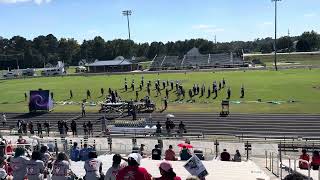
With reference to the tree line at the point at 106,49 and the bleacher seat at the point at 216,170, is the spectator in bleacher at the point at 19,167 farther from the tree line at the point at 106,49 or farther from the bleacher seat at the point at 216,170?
the tree line at the point at 106,49

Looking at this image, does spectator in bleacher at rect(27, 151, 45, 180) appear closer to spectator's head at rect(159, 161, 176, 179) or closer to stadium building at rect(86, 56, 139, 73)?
spectator's head at rect(159, 161, 176, 179)

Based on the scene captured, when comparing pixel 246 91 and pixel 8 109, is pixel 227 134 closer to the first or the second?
pixel 246 91

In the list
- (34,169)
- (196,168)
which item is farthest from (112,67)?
(196,168)

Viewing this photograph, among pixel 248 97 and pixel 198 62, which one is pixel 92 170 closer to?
pixel 248 97

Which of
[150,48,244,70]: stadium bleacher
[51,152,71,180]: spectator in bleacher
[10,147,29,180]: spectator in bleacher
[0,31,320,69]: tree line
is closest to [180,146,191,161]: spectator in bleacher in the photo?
[51,152,71,180]: spectator in bleacher

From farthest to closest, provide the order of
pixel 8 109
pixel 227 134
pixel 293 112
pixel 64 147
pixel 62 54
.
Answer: pixel 62 54, pixel 8 109, pixel 293 112, pixel 227 134, pixel 64 147

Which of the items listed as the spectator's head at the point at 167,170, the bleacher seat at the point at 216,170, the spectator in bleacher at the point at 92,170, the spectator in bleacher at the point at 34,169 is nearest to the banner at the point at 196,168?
the spectator in bleacher at the point at 92,170

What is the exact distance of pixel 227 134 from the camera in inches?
1198

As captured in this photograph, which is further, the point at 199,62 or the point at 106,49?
the point at 106,49

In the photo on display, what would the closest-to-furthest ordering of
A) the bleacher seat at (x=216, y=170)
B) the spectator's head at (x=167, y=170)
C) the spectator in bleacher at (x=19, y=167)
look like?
the spectator's head at (x=167, y=170), the spectator in bleacher at (x=19, y=167), the bleacher seat at (x=216, y=170)

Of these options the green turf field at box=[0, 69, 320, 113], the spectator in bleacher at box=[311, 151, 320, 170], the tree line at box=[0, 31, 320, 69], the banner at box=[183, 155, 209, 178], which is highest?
the tree line at box=[0, 31, 320, 69]

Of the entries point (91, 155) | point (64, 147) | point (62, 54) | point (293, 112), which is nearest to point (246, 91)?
point (293, 112)

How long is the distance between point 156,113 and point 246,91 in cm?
1407

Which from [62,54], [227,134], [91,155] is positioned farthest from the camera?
[62,54]
